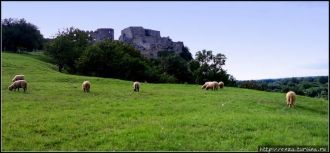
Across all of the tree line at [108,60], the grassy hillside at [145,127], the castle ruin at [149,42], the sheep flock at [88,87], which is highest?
the castle ruin at [149,42]

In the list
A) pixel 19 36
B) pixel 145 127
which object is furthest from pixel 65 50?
pixel 145 127

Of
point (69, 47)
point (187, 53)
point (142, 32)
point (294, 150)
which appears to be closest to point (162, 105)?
point (294, 150)

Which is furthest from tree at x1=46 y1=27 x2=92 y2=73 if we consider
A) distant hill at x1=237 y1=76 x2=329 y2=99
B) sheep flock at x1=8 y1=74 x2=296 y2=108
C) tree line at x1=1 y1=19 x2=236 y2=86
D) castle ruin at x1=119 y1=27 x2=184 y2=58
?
castle ruin at x1=119 y1=27 x2=184 y2=58

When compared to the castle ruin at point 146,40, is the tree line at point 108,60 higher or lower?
lower

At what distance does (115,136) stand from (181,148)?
8.61 feet

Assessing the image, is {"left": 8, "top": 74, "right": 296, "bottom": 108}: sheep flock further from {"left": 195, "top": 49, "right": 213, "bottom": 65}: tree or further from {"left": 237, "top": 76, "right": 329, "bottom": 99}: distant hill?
{"left": 195, "top": 49, "right": 213, "bottom": 65}: tree

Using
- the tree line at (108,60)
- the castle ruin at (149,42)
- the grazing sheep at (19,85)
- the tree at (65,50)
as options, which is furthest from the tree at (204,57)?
the grazing sheep at (19,85)

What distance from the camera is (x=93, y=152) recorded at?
1405 cm

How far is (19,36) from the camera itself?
96250 mm

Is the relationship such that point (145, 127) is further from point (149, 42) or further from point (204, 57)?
point (149, 42)

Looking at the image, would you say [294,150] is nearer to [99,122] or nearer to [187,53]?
[99,122]

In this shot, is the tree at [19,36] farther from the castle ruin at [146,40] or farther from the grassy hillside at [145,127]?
the grassy hillside at [145,127]

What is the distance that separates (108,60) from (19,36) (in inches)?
1265

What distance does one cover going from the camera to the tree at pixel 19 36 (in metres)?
95.2
